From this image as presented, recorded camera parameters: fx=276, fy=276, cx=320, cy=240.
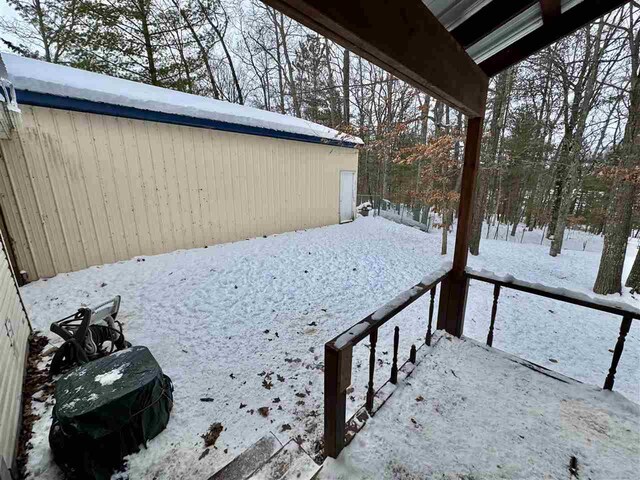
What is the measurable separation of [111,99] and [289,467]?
6022 millimetres

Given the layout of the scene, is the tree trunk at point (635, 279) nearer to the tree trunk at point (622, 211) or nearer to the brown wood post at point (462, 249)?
the tree trunk at point (622, 211)

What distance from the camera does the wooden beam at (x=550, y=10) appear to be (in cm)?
190

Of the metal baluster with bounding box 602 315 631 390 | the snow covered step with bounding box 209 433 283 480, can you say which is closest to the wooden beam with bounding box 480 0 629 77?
the metal baluster with bounding box 602 315 631 390

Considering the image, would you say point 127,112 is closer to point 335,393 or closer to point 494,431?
point 335,393

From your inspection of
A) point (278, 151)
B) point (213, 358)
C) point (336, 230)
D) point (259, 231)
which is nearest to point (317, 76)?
point (278, 151)

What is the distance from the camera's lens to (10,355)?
7.59 ft

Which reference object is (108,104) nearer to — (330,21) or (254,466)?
(330,21)

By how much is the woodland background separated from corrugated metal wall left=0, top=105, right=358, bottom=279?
275 centimetres

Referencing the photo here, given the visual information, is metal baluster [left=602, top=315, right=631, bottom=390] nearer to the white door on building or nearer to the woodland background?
the woodland background

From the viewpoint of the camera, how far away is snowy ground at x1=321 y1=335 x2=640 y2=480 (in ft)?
5.65

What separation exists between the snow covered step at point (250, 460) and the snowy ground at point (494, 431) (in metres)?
0.48

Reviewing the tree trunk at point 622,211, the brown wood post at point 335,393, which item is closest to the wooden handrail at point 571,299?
the brown wood post at point 335,393

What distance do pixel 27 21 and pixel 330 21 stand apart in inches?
545

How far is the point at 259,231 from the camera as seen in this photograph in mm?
7723
